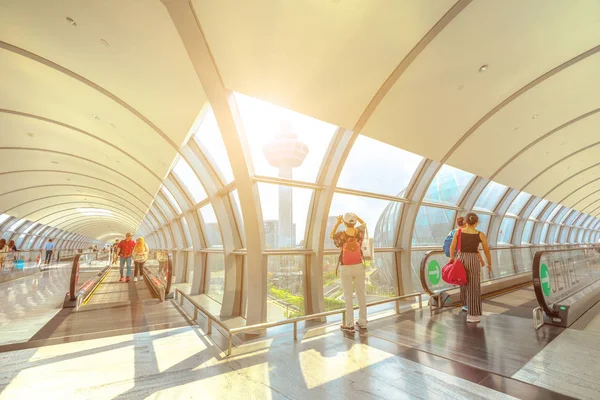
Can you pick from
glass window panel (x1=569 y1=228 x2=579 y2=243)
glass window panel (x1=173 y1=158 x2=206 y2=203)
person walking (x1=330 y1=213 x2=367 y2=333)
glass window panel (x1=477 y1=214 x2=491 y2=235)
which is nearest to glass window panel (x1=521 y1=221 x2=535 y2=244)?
glass window panel (x1=477 y1=214 x2=491 y2=235)

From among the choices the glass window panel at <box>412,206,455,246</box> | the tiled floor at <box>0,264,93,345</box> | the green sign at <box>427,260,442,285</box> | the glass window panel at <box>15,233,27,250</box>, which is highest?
the glass window panel at <box>15,233,27,250</box>

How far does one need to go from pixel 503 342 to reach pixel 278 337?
3526mm

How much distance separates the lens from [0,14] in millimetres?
3570

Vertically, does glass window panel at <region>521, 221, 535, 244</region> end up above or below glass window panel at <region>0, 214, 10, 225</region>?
below

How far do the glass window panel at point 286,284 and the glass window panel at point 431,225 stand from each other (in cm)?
530

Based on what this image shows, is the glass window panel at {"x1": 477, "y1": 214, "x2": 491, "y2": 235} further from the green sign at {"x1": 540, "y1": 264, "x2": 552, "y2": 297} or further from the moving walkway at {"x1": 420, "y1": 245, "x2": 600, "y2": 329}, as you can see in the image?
the green sign at {"x1": 540, "y1": 264, "x2": 552, "y2": 297}

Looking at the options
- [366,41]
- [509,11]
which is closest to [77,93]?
[366,41]

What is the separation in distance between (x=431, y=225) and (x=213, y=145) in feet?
30.1

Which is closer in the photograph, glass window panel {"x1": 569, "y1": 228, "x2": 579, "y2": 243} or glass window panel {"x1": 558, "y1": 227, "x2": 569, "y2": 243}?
glass window panel {"x1": 558, "y1": 227, "x2": 569, "y2": 243}

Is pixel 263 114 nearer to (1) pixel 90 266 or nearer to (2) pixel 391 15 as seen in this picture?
(2) pixel 391 15

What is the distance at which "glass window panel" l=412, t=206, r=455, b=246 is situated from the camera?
33.6ft

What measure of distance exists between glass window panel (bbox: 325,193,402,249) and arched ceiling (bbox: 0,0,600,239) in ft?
7.31

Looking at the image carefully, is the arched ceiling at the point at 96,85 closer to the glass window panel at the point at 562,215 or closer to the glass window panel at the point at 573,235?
the glass window panel at the point at 562,215

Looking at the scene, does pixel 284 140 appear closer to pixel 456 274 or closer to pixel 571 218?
pixel 456 274
